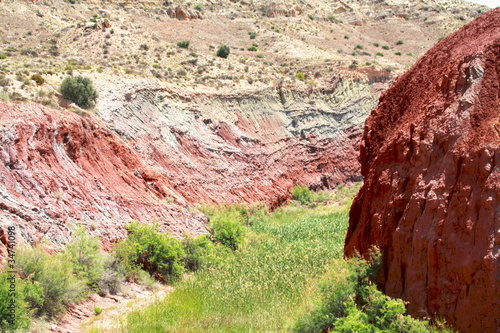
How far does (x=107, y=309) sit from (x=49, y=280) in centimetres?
168

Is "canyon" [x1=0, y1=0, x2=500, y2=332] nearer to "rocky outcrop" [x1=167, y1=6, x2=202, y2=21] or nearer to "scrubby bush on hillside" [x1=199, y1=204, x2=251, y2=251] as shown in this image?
"rocky outcrop" [x1=167, y1=6, x2=202, y2=21]

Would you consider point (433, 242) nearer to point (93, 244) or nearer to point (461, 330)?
point (461, 330)

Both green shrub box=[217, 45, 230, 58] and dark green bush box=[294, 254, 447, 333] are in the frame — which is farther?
green shrub box=[217, 45, 230, 58]

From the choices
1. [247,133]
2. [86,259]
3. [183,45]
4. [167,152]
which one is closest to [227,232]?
[86,259]

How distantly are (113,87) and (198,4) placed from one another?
4820cm

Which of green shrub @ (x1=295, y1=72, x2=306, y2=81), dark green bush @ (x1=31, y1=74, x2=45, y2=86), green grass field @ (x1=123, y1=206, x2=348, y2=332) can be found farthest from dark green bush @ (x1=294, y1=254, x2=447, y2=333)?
green shrub @ (x1=295, y1=72, x2=306, y2=81)

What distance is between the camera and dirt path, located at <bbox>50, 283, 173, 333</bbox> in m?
9.72

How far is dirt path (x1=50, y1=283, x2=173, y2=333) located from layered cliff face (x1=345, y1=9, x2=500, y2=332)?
5115mm

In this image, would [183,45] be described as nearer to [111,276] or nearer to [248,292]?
[111,276]

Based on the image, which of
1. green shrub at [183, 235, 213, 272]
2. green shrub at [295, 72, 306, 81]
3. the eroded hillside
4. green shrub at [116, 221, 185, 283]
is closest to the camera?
green shrub at [116, 221, 185, 283]

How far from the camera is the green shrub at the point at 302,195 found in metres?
31.2

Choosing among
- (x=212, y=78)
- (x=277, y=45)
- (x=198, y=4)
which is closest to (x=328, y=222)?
(x=212, y=78)

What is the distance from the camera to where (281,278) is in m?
12.0

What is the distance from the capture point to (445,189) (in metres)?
6.86
